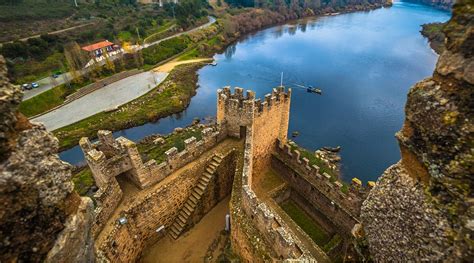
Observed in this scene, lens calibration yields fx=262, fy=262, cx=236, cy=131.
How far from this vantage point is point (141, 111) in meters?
33.5

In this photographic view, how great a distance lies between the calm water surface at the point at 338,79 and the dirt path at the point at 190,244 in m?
16.2

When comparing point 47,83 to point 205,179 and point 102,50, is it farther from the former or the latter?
point 205,179

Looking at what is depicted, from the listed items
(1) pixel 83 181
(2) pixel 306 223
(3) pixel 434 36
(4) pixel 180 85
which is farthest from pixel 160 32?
(3) pixel 434 36

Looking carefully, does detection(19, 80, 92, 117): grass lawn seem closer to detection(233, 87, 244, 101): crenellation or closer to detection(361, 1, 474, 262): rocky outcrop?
detection(233, 87, 244, 101): crenellation

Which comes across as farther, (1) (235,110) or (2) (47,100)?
(2) (47,100)

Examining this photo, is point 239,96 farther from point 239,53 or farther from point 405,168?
point 239,53

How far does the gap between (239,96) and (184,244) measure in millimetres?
8091

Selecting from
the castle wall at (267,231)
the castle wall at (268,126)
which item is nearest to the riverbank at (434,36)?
the castle wall at (268,126)

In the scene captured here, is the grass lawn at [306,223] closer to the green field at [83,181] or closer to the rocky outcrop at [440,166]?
the rocky outcrop at [440,166]

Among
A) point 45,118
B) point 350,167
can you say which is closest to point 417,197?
point 350,167

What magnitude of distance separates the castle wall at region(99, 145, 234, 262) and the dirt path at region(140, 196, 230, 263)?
1.30ft

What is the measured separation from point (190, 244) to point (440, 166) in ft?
36.5

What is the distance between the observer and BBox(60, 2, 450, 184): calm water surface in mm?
29859

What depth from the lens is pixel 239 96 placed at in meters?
14.6
